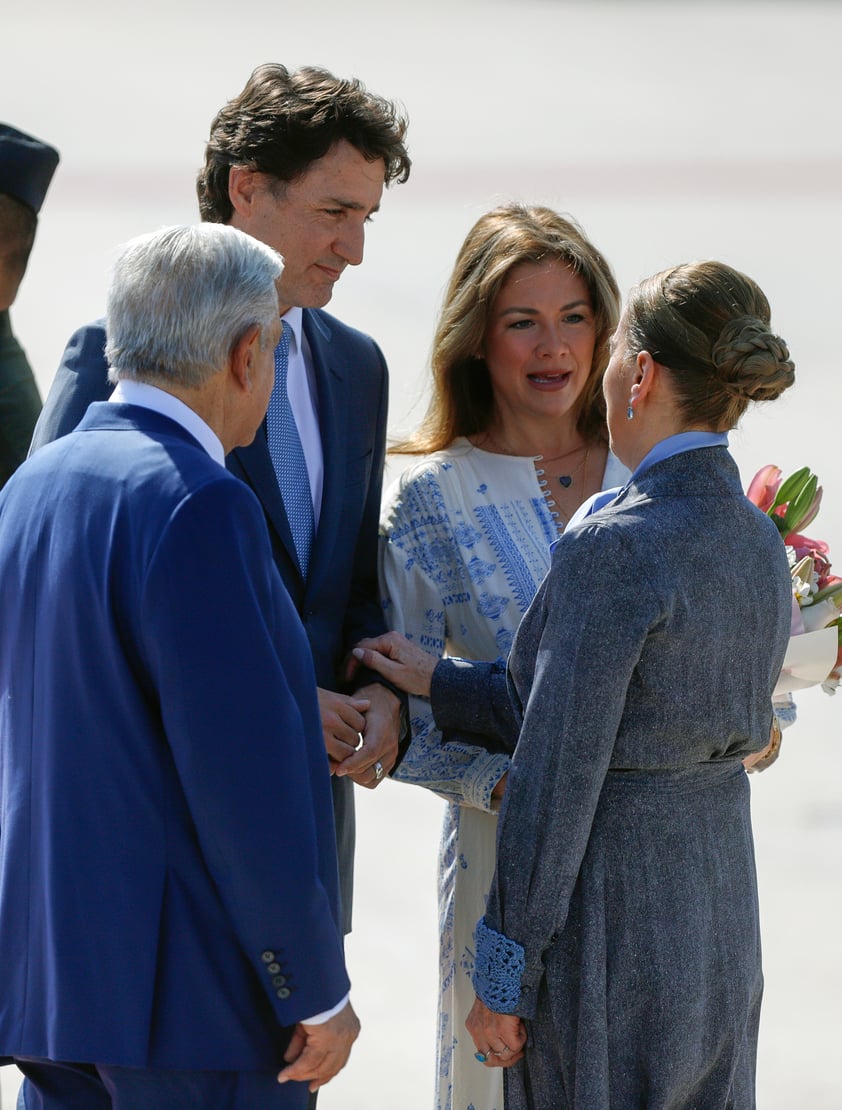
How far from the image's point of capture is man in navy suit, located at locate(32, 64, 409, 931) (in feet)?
7.09

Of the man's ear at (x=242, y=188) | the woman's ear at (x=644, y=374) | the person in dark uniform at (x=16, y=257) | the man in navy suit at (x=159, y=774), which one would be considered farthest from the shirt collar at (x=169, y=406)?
the person in dark uniform at (x=16, y=257)

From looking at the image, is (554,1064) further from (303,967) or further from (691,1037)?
(303,967)

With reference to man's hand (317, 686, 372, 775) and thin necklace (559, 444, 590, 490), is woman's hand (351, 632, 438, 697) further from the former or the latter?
thin necklace (559, 444, 590, 490)

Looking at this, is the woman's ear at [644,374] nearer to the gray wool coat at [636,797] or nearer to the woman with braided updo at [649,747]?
the woman with braided updo at [649,747]

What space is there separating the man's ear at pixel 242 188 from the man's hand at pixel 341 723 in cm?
76

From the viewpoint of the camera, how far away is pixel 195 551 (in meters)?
1.43

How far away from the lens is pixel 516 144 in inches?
280

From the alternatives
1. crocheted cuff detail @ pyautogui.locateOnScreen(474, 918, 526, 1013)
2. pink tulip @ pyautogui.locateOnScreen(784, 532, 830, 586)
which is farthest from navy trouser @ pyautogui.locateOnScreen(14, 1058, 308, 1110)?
pink tulip @ pyautogui.locateOnScreen(784, 532, 830, 586)

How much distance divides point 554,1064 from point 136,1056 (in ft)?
1.84

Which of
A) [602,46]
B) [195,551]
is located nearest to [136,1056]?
[195,551]

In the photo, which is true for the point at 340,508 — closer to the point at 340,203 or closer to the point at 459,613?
the point at 459,613

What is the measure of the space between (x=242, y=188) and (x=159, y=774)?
109 centimetres

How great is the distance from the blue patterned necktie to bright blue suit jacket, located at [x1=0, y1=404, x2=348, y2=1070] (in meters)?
0.67

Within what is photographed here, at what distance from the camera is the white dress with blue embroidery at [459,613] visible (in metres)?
2.26
